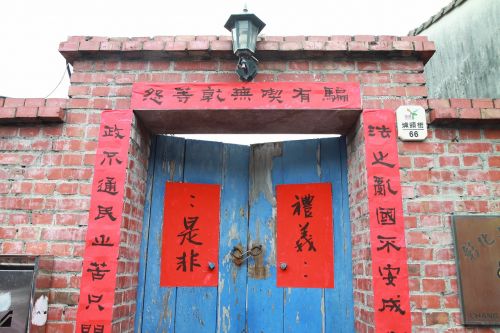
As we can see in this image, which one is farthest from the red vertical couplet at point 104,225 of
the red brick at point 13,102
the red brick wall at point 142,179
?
the red brick at point 13,102

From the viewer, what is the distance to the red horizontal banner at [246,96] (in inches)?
89.9

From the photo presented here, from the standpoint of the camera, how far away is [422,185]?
2150 mm

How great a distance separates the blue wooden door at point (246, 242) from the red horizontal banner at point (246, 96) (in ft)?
1.44

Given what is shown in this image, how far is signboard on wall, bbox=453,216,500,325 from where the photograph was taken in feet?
6.44

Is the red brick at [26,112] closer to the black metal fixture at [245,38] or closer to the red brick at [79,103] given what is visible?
the red brick at [79,103]

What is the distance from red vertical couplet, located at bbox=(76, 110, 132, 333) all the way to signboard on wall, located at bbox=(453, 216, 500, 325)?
194cm

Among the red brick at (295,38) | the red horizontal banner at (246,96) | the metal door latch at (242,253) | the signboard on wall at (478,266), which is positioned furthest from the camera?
the metal door latch at (242,253)

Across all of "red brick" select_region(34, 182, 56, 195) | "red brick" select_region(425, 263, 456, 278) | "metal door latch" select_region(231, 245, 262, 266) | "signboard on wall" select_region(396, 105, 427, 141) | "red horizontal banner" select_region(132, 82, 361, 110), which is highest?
"red horizontal banner" select_region(132, 82, 361, 110)

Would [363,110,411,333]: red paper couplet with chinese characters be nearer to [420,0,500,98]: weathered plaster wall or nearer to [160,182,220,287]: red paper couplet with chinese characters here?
[160,182,220,287]: red paper couplet with chinese characters

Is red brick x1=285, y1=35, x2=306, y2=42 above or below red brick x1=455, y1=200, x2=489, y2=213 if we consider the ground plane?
above

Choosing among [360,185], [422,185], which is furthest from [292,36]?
[422,185]

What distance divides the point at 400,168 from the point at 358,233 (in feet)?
1.59

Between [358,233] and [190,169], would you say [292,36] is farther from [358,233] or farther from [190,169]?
[358,233]

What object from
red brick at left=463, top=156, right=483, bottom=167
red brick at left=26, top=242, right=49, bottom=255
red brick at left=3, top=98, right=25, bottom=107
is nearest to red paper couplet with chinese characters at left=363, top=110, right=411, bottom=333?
red brick at left=463, top=156, right=483, bottom=167
